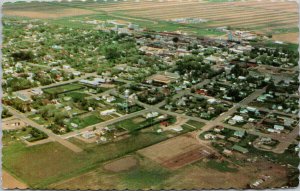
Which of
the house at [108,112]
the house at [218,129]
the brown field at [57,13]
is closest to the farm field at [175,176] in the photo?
the house at [218,129]

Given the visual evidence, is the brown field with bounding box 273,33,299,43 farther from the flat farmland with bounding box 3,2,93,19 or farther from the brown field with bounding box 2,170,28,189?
the brown field with bounding box 2,170,28,189

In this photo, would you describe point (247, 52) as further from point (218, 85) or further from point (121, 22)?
point (121, 22)

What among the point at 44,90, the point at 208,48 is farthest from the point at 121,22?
the point at 44,90

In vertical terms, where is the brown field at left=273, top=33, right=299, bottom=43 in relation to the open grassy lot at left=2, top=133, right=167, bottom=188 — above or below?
above

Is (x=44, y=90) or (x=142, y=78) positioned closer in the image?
(x=44, y=90)

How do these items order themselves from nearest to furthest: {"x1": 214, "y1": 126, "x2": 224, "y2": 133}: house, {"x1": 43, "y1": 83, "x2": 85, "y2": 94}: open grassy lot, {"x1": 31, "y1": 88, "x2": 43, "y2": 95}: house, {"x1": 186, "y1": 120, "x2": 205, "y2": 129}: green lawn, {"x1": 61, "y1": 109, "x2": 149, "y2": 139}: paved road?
1. {"x1": 61, "y1": 109, "x2": 149, "y2": 139}: paved road
2. {"x1": 214, "y1": 126, "x2": 224, "y2": 133}: house
3. {"x1": 186, "y1": 120, "x2": 205, "y2": 129}: green lawn
4. {"x1": 31, "y1": 88, "x2": 43, "y2": 95}: house
5. {"x1": 43, "y1": 83, "x2": 85, "y2": 94}: open grassy lot

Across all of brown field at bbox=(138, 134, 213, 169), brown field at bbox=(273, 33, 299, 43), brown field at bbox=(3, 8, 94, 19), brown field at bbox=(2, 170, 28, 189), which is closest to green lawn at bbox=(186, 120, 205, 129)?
brown field at bbox=(138, 134, 213, 169)

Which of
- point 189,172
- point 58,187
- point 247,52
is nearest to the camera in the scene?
point 58,187

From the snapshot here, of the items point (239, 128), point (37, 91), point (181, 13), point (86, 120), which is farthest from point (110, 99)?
point (181, 13)
